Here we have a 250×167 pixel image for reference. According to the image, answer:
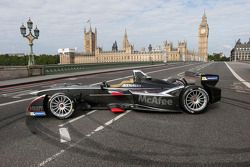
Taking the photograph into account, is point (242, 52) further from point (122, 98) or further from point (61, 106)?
point (61, 106)

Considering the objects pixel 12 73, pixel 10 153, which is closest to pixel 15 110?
pixel 10 153

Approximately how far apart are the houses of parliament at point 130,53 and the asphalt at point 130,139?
127761 mm

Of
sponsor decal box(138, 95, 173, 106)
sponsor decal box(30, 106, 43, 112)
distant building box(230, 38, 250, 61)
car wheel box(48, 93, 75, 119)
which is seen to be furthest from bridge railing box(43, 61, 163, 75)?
distant building box(230, 38, 250, 61)

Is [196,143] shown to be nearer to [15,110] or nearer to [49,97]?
[49,97]

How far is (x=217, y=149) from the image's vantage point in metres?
3.93

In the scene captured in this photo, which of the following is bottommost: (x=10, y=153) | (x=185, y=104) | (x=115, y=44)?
(x=10, y=153)

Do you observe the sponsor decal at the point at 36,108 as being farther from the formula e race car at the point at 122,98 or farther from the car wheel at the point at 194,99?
the car wheel at the point at 194,99

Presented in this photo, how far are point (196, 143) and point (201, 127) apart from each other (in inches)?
40.0

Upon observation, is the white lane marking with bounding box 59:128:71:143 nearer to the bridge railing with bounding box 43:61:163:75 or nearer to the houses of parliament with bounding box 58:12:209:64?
the bridge railing with bounding box 43:61:163:75

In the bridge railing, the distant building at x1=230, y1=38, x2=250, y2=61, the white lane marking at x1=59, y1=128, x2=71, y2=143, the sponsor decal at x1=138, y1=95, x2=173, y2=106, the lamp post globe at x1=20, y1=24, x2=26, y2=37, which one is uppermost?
the distant building at x1=230, y1=38, x2=250, y2=61

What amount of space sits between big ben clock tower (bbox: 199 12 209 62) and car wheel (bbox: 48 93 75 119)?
183 meters

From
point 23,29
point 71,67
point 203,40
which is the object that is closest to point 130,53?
point 203,40

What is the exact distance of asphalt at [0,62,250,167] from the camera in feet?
11.7

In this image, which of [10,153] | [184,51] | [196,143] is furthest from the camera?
[184,51]
